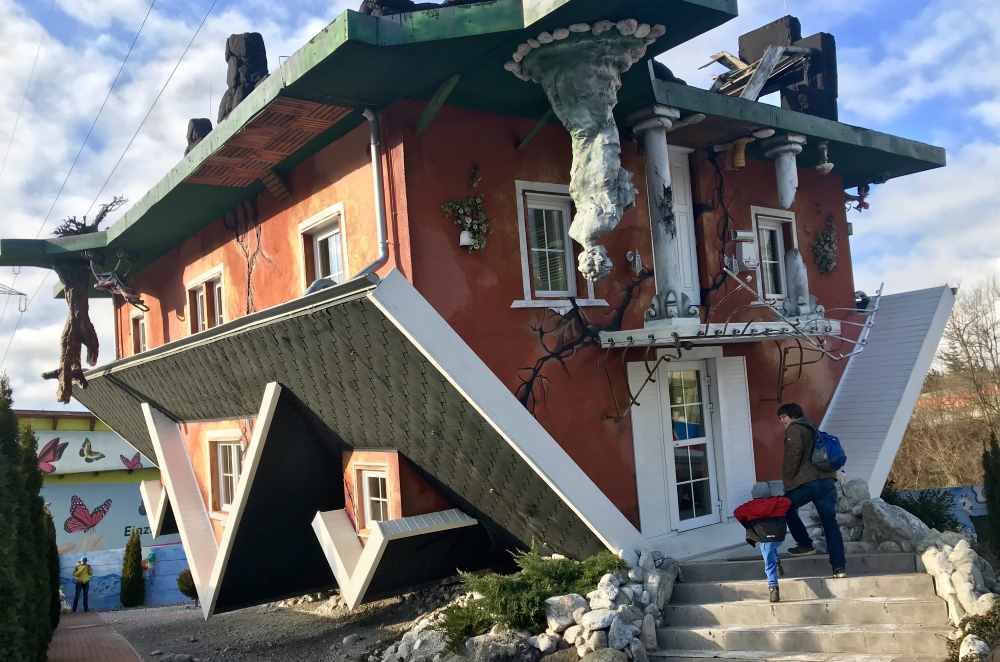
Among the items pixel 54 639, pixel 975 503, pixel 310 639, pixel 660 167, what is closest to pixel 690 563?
pixel 660 167

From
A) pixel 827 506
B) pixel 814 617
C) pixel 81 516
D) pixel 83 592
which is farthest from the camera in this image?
pixel 81 516

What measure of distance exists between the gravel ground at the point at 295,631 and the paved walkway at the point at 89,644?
0.26m

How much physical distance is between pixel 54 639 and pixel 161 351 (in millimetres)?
6467

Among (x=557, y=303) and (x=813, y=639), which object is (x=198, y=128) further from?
(x=813, y=639)

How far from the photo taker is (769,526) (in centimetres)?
816

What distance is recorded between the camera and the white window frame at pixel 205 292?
45.0 feet

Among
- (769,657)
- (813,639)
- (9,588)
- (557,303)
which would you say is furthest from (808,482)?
(9,588)

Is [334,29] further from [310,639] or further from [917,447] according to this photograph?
[917,447]

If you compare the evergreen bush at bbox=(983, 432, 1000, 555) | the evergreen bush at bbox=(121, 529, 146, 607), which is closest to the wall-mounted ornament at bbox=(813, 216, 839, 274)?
the evergreen bush at bbox=(983, 432, 1000, 555)

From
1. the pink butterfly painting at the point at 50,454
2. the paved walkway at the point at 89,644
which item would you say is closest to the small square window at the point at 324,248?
the paved walkway at the point at 89,644

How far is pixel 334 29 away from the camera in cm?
756

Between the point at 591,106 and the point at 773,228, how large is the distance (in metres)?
5.40

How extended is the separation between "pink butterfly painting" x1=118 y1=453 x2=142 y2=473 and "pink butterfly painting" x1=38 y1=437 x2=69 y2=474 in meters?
1.91

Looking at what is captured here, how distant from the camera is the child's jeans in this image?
823cm
